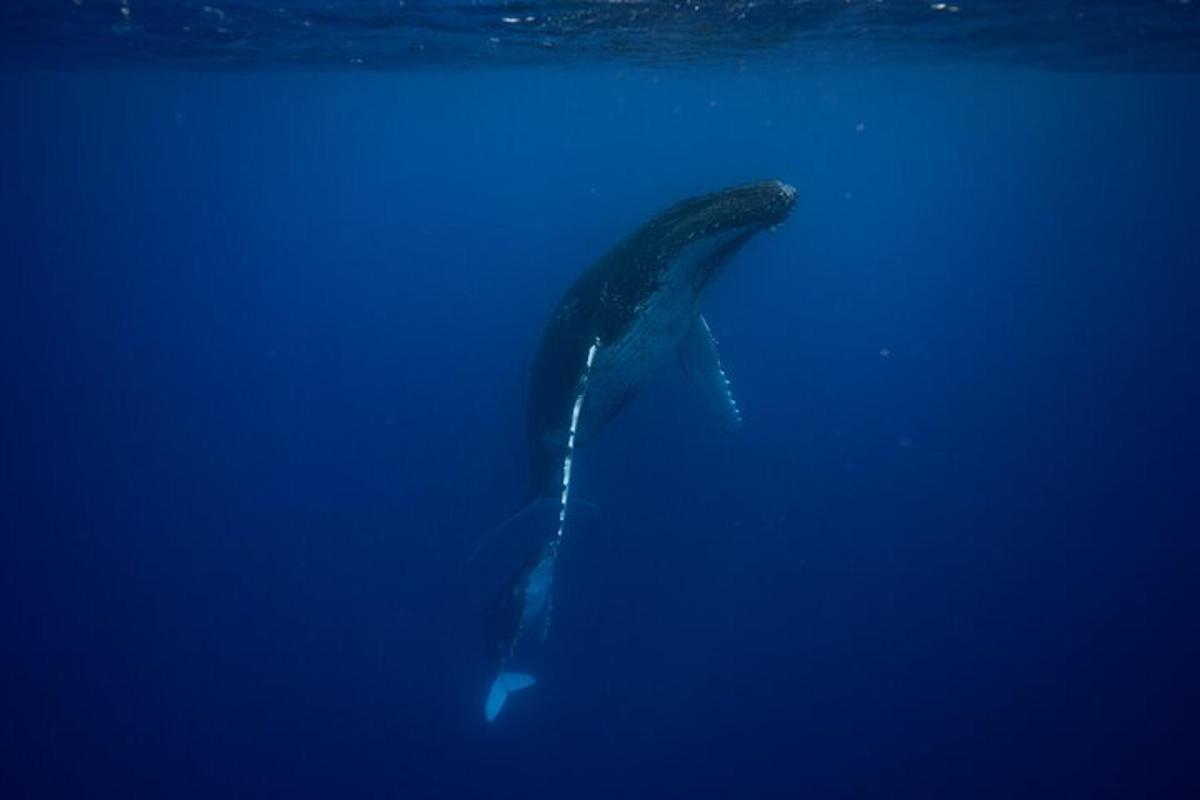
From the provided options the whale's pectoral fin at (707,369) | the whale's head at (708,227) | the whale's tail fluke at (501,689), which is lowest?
the whale's tail fluke at (501,689)

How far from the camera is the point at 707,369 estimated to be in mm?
11141

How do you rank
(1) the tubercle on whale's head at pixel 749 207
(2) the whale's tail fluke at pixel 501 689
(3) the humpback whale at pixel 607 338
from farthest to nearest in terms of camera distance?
(2) the whale's tail fluke at pixel 501 689
(3) the humpback whale at pixel 607 338
(1) the tubercle on whale's head at pixel 749 207

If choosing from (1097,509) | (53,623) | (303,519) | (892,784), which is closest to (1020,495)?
(1097,509)

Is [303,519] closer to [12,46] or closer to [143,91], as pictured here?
[12,46]

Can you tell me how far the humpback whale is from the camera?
24.8 feet

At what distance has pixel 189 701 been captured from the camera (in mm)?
17156

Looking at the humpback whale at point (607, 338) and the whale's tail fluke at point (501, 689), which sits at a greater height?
the humpback whale at point (607, 338)

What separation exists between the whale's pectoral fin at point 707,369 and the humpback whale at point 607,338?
820 millimetres

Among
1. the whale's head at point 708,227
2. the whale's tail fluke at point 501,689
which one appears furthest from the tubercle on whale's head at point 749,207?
the whale's tail fluke at point 501,689

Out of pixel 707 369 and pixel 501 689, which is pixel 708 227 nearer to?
pixel 707 369

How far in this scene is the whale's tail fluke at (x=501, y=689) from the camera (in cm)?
896

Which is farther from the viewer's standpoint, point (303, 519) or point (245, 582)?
point (303, 519)

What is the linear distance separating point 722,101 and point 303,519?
48524 millimetres

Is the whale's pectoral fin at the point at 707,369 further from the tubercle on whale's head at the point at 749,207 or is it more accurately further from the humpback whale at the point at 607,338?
the tubercle on whale's head at the point at 749,207
